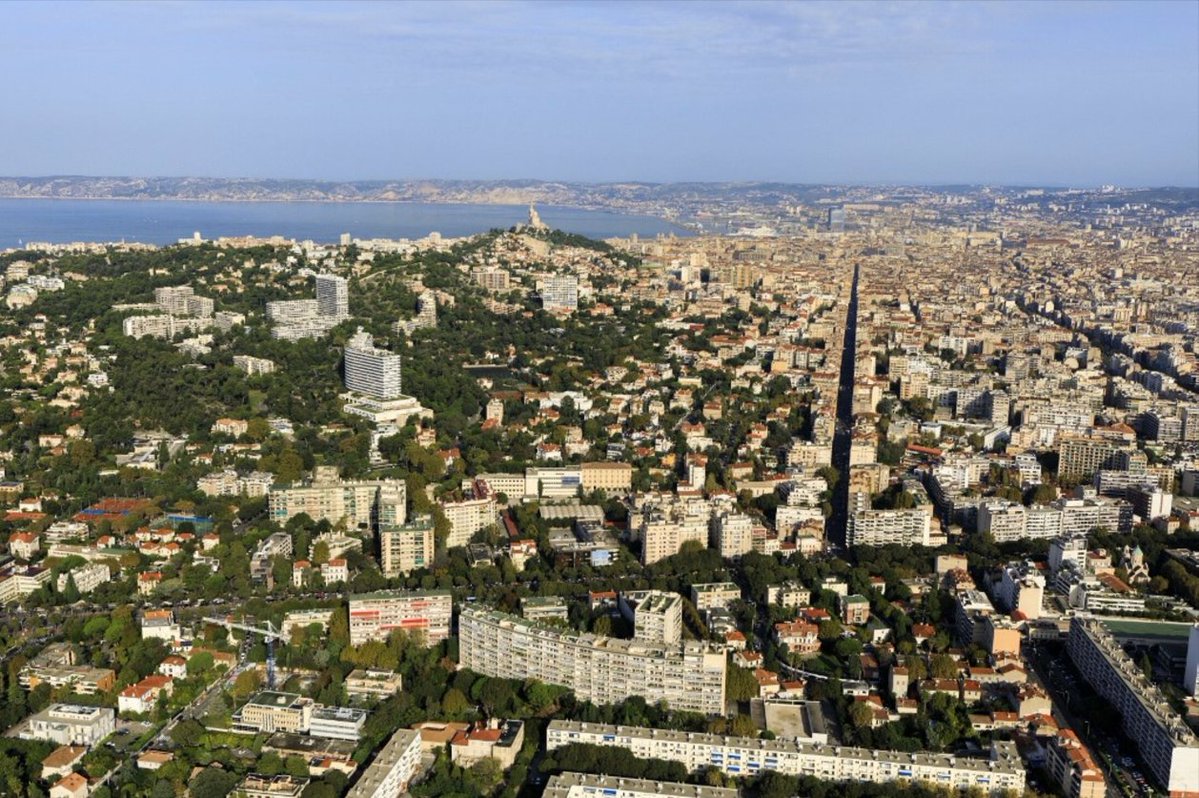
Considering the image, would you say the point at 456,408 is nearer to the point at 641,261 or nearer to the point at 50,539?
the point at 50,539

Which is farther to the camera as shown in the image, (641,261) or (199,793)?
(641,261)

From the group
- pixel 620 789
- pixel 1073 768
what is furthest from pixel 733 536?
pixel 620 789

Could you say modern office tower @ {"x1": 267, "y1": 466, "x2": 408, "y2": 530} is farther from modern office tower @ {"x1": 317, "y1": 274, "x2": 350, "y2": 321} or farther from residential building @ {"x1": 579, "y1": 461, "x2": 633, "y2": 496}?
modern office tower @ {"x1": 317, "y1": 274, "x2": 350, "y2": 321}

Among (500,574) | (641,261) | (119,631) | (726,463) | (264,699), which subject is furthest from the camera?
(641,261)

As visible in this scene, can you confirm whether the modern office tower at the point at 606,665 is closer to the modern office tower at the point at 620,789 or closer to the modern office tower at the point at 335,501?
the modern office tower at the point at 620,789

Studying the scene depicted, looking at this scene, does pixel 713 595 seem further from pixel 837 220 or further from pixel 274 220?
pixel 274 220

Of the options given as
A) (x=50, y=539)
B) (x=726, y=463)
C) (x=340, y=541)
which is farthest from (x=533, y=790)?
(x=726, y=463)

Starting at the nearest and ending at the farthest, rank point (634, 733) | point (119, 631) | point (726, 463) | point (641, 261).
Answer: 1. point (634, 733)
2. point (119, 631)
3. point (726, 463)
4. point (641, 261)
